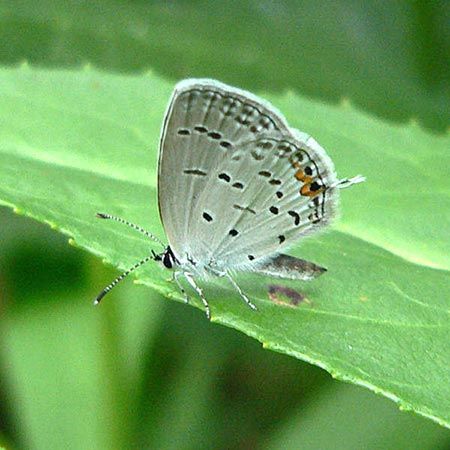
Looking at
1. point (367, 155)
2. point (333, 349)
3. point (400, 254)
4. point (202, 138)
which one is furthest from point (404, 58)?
point (333, 349)

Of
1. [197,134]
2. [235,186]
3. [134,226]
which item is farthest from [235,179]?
[134,226]

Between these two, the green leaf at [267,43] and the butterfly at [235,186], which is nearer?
the butterfly at [235,186]

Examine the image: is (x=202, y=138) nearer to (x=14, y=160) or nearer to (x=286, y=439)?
(x=14, y=160)

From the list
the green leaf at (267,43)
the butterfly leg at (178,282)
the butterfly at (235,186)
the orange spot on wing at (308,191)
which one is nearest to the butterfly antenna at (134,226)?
the butterfly at (235,186)

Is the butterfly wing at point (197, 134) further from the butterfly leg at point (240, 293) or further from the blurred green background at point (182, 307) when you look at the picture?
the blurred green background at point (182, 307)

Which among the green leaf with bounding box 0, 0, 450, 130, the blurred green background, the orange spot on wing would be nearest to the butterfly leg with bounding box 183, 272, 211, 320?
the orange spot on wing

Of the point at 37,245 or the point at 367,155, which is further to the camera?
the point at 37,245
